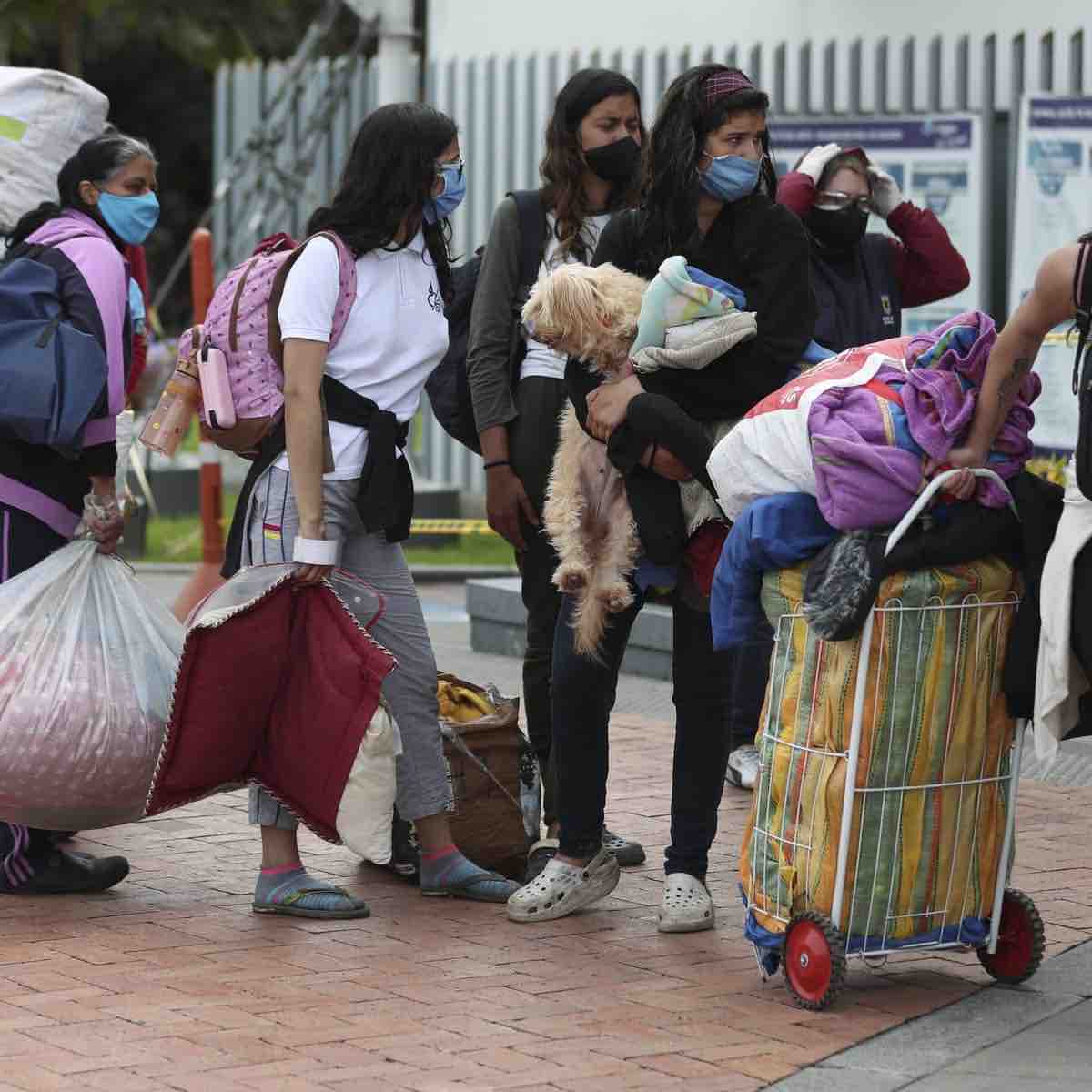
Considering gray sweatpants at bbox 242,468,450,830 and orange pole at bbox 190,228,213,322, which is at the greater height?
orange pole at bbox 190,228,213,322

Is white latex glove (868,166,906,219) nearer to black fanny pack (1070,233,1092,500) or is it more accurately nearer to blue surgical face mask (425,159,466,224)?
blue surgical face mask (425,159,466,224)

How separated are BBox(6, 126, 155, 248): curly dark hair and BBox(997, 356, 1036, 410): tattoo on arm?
2481 mm

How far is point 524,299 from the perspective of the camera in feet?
19.4

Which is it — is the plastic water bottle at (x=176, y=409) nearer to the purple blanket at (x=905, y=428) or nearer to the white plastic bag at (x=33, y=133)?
the white plastic bag at (x=33, y=133)

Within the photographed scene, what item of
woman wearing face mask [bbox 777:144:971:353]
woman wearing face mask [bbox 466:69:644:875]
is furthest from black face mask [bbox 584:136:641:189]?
woman wearing face mask [bbox 777:144:971:353]

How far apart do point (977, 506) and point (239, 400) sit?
1851 millimetres

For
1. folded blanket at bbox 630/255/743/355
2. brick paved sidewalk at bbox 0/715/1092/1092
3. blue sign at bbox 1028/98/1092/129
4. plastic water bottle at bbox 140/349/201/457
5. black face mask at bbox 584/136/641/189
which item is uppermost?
blue sign at bbox 1028/98/1092/129

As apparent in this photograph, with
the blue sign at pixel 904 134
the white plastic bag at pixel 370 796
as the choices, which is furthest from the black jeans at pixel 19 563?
the blue sign at pixel 904 134

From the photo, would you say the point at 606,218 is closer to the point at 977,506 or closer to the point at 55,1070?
the point at 977,506

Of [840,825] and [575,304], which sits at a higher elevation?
[575,304]

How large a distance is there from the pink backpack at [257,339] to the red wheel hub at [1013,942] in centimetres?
207

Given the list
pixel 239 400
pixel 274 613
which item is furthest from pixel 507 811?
pixel 239 400

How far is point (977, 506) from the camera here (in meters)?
4.64

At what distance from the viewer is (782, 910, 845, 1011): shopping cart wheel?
4.59 m
